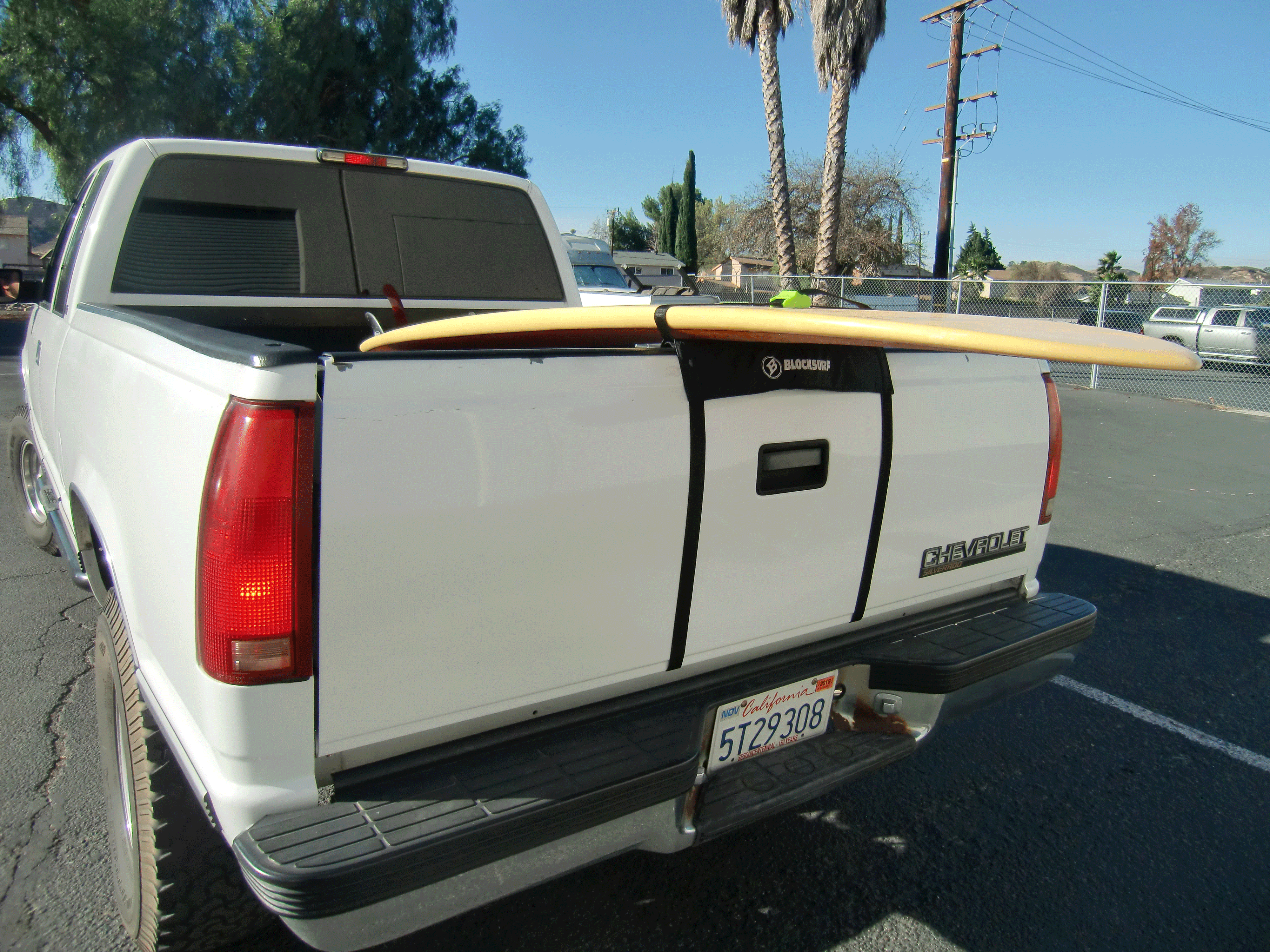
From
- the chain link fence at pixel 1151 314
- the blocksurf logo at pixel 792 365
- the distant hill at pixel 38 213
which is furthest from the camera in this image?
the distant hill at pixel 38 213

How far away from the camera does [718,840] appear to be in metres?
2.78

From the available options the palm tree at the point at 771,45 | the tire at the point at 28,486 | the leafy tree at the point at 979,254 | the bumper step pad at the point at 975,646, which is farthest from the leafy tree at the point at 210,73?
the leafy tree at the point at 979,254

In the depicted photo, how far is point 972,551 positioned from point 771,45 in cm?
2026

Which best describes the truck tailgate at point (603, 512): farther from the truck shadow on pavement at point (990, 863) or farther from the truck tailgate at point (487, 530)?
the truck shadow on pavement at point (990, 863)

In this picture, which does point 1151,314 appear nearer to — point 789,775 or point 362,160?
point 362,160

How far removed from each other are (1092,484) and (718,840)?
652cm

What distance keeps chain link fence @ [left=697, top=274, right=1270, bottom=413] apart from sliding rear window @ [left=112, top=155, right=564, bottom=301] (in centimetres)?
855

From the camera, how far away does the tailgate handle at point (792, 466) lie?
206 cm

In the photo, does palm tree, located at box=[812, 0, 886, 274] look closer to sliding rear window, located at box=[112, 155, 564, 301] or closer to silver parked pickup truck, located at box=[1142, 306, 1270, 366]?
silver parked pickup truck, located at box=[1142, 306, 1270, 366]

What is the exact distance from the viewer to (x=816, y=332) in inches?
67.7

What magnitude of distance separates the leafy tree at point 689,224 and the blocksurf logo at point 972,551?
54.2 metres

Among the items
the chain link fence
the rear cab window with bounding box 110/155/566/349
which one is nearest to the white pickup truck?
the rear cab window with bounding box 110/155/566/349

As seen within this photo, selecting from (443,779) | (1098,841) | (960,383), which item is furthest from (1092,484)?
(443,779)

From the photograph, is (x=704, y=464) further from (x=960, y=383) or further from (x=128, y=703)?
(x=128, y=703)
